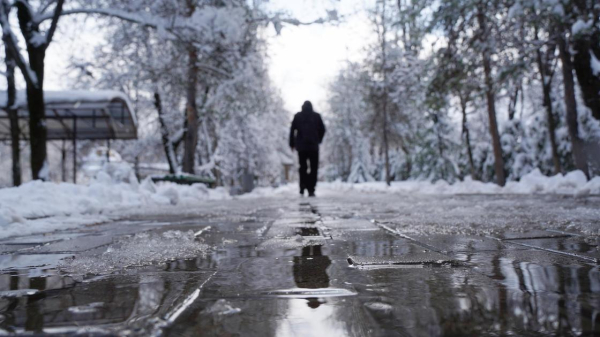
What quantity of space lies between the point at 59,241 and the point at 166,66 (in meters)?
11.5

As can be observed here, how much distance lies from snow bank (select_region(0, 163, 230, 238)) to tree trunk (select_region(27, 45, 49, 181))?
1.47 m

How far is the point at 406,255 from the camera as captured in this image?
2127mm

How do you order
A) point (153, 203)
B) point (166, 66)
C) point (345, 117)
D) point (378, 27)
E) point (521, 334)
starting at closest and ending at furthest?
point (521, 334), point (153, 203), point (166, 66), point (378, 27), point (345, 117)

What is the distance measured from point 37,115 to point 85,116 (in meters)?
5.63

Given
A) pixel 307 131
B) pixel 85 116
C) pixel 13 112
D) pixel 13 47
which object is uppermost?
pixel 13 47

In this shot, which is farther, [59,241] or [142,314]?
[59,241]

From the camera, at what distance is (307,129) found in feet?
34.1

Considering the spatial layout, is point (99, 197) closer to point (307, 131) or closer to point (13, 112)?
point (307, 131)

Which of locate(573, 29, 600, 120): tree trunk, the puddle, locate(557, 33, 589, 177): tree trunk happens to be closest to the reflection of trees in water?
the puddle

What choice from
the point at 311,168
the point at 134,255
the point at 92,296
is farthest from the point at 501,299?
the point at 311,168

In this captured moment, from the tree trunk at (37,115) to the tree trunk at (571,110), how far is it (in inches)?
433

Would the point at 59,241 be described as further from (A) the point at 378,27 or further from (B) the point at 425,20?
(A) the point at 378,27

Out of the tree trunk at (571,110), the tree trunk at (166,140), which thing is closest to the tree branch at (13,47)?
the tree trunk at (571,110)

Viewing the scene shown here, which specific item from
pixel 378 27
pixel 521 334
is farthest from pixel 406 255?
pixel 378 27
